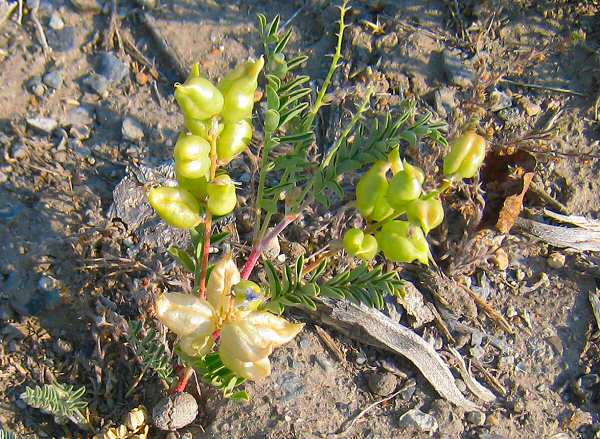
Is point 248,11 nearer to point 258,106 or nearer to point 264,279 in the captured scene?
point 258,106

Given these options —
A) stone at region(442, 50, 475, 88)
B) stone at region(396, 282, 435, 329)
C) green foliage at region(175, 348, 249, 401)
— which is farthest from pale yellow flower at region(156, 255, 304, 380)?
stone at region(442, 50, 475, 88)

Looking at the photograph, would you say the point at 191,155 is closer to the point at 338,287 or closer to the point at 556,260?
the point at 338,287

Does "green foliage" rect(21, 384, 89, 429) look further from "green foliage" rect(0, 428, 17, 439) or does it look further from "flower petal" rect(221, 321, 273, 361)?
"flower petal" rect(221, 321, 273, 361)

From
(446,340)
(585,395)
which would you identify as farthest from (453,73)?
(585,395)

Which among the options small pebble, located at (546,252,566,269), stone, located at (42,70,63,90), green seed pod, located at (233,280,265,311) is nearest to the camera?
green seed pod, located at (233,280,265,311)

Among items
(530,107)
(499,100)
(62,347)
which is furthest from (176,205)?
(530,107)

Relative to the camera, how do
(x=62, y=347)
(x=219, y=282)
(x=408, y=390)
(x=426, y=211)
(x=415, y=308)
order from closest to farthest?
(x=426, y=211), (x=219, y=282), (x=62, y=347), (x=408, y=390), (x=415, y=308)

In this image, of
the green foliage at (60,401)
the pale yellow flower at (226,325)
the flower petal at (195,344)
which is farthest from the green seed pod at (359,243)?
the green foliage at (60,401)
